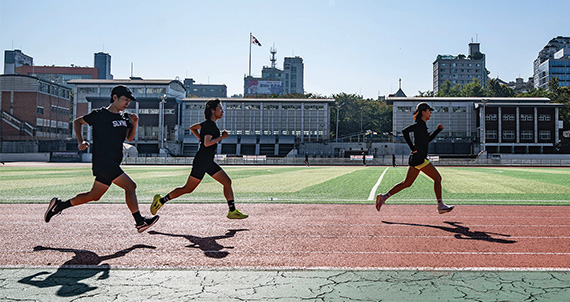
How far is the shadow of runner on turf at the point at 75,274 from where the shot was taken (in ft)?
13.9

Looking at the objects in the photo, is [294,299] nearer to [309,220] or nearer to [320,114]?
[309,220]

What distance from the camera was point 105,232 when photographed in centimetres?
725

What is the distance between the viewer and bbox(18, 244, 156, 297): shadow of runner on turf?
13.9ft

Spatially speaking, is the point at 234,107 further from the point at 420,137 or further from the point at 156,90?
the point at 420,137

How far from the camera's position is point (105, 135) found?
21.3ft

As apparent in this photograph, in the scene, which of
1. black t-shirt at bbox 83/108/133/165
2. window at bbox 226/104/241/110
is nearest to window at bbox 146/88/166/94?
window at bbox 226/104/241/110

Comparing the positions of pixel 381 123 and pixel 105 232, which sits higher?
pixel 381 123

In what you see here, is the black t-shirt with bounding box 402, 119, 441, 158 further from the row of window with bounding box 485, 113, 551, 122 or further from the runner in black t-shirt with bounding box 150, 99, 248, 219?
the row of window with bounding box 485, 113, 551, 122

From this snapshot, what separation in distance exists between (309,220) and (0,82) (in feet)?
309

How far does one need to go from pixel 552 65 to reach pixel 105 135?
18372 centimetres

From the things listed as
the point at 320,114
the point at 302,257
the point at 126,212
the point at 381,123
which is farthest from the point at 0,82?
the point at 302,257

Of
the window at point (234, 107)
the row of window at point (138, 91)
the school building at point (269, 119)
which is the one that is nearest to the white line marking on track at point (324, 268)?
the school building at point (269, 119)

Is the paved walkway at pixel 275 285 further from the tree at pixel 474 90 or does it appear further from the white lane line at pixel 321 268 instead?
the tree at pixel 474 90

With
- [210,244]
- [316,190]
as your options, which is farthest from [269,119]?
[210,244]
